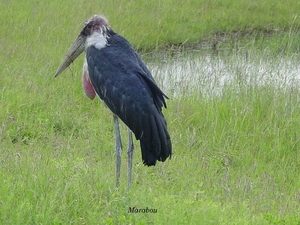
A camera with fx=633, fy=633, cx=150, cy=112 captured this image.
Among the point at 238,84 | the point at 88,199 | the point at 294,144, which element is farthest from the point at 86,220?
the point at 238,84

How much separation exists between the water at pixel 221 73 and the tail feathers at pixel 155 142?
253cm

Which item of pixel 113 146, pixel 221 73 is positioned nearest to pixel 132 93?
pixel 113 146

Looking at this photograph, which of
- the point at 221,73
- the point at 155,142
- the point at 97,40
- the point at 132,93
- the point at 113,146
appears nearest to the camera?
the point at 155,142

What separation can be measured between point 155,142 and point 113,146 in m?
1.30

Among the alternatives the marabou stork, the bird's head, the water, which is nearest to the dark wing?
the marabou stork

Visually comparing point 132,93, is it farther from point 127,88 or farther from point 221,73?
→ point 221,73

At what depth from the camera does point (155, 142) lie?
3.99m

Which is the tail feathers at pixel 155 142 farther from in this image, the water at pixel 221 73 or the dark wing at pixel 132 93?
the water at pixel 221 73

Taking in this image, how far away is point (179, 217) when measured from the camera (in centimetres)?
361

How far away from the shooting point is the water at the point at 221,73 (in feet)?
22.0

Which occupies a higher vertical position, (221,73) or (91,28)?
(91,28)

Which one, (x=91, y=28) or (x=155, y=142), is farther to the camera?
(x=91, y=28)

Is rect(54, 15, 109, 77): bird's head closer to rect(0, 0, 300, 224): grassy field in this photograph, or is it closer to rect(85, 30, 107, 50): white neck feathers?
rect(85, 30, 107, 50): white neck feathers

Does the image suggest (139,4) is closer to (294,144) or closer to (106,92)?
(294,144)
